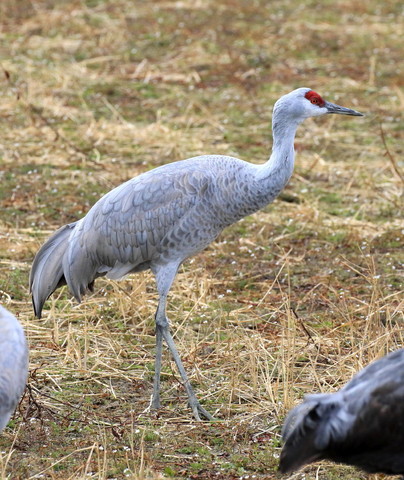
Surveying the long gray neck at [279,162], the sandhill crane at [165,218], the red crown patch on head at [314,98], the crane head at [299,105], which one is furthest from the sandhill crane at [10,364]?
the red crown patch on head at [314,98]

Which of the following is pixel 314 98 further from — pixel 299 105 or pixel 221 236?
pixel 221 236

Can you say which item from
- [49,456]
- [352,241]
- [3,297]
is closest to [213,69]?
[352,241]

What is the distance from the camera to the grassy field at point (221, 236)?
16.3 feet

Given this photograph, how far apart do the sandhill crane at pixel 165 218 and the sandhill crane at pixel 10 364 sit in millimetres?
1242

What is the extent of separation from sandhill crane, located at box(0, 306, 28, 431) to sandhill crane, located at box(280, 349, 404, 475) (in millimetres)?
1133

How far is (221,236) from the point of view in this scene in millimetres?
7461

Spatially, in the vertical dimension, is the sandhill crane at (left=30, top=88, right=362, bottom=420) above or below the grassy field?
above

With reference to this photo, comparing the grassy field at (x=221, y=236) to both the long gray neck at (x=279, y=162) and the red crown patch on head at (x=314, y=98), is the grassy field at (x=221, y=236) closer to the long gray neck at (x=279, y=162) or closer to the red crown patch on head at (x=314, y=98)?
the long gray neck at (x=279, y=162)

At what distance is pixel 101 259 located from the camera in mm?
5535

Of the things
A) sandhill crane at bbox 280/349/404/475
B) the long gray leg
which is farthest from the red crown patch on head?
sandhill crane at bbox 280/349/404/475

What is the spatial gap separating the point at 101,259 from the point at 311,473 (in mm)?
1749

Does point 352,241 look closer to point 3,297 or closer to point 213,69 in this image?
point 3,297

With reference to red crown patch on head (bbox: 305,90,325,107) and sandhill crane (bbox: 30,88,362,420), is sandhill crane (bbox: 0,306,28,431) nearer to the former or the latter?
sandhill crane (bbox: 30,88,362,420)

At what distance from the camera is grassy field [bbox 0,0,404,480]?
496 cm
